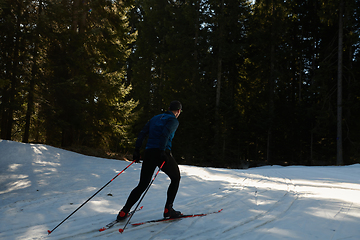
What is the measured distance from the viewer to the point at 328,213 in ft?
15.0

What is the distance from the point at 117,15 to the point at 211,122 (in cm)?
1273

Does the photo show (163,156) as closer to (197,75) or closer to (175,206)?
(175,206)

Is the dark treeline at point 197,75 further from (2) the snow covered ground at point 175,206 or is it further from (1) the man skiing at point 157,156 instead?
(1) the man skiing at point 157,156

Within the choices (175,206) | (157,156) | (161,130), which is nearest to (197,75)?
(175,206)

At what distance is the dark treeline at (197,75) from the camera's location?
1245 cm

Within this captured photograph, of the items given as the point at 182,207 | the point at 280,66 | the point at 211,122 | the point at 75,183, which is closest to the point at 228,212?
the point at 182,207

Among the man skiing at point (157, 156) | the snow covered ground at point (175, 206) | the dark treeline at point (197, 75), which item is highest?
the dark treeline at point (197, 75)

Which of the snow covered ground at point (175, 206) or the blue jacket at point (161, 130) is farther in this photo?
the blue jacket at point (161, 130)

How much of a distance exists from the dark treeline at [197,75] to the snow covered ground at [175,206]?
5109 millimetres

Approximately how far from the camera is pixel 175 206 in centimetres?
525

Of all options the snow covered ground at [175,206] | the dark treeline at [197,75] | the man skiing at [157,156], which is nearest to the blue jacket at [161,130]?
the man skiing at [157,156]

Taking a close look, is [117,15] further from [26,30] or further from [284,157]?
[284,157]

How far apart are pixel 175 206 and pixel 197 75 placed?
64.9ft

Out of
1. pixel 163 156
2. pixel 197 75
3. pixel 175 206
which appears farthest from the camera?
pixel 197 75
